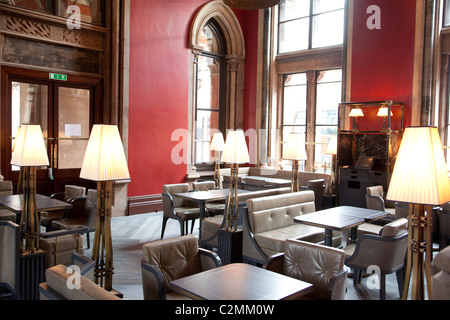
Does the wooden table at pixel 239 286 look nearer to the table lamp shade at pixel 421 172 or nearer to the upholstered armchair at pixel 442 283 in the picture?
the upholstered armchair at pixel 442 283

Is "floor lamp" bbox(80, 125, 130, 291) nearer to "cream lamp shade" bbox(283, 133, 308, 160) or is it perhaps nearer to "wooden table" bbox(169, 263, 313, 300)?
"wooden table" bbox(169, 263, 313, 300)

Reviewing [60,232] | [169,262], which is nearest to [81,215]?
[60,232]

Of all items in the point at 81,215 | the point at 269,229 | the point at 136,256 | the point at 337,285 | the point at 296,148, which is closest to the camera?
the point at 337,285

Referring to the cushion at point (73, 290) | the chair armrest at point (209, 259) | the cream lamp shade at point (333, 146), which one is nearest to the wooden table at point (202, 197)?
the chair armrest at point (209, 259)

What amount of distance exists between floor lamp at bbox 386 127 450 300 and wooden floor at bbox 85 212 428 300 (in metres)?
2.21

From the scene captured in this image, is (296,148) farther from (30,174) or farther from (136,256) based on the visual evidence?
(30,174)

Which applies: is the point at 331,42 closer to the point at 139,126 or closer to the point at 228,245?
the point at 139,126

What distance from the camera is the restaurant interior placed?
9.66 feet

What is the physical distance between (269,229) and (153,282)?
7.71 ft

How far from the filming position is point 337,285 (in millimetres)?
2762
